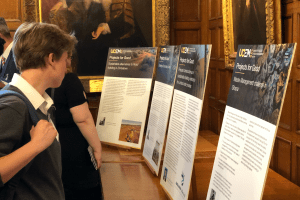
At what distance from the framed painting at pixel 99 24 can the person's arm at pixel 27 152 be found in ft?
14.1

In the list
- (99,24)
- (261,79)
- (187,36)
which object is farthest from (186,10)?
(261,79)

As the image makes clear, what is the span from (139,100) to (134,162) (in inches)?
32.6

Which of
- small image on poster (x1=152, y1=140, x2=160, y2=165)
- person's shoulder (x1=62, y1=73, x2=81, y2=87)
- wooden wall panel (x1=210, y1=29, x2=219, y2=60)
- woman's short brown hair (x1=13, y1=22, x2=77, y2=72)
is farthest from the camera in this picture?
wooden wall panel (x1=210, y1=29, x2=219, y2=60)

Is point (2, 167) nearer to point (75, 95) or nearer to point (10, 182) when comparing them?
point (10, 182)

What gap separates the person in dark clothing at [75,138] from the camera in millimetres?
2939

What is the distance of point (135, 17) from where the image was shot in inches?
224

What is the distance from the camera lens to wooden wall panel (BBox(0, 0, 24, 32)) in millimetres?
5285

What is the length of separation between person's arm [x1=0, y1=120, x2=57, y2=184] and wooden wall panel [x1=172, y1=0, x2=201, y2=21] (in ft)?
15.9

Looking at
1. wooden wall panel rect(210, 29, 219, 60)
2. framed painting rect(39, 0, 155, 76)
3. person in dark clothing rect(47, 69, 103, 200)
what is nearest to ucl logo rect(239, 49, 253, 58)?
person in dark clothing rect(47, 69, 103, 200)

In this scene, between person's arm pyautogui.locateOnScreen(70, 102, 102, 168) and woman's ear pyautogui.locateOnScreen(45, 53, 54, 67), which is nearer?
woman's ear pyautogui.locateOnScreen(45, 53, 54, 67)

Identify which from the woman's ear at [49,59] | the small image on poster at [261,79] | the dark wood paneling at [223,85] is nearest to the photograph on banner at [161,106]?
the small image on poster at [261,79]

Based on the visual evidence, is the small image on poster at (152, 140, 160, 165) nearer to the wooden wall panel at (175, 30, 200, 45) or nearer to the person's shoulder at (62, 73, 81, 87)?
the person's shoulder at (62, 73, 81, 87)

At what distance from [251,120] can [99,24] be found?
441cm

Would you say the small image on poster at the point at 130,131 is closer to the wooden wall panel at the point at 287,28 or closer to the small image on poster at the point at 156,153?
the small image on poster at the point at 156,153
